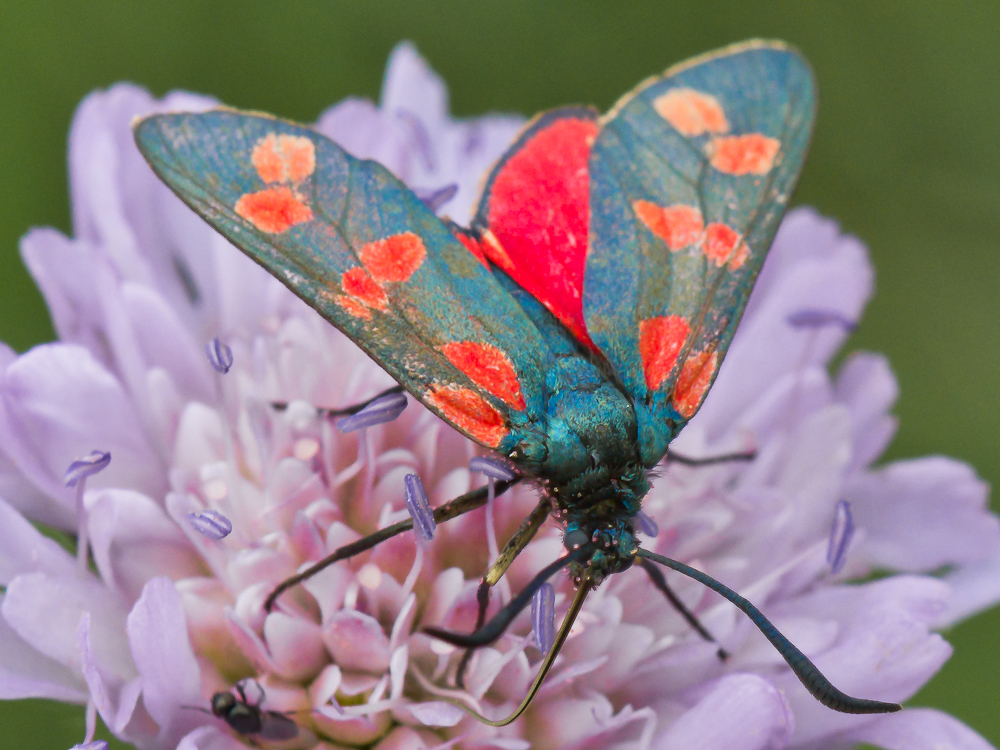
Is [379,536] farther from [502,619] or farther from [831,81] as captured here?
[831,81]

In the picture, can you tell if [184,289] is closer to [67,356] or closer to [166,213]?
[166,213]

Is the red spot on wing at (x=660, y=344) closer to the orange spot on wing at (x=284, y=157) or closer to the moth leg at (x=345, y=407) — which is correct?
the moth leg at (x=345, y=407)

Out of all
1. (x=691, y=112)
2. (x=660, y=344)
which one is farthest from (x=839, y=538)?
(x=691, y=112)

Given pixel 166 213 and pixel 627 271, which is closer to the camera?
pixel 627 271

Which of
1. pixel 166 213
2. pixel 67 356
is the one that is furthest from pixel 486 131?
pixel 67 356

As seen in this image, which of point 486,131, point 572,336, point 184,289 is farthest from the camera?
point 486,131

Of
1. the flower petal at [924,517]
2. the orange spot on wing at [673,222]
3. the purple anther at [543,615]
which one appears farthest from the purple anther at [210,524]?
the flower petal at [924,517]
